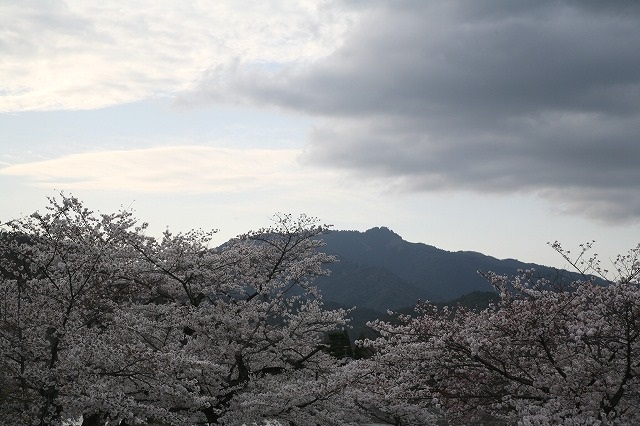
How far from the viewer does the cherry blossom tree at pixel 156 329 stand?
11.5 metres

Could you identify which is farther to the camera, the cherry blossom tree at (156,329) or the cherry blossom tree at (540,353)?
the cherry blossom tree at (156,329)

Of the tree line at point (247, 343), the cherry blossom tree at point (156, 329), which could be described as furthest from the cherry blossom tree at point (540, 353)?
the cherry blossom tree at point (156, 329)

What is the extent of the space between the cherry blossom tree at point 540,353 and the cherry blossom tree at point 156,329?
→ 13.1 feet

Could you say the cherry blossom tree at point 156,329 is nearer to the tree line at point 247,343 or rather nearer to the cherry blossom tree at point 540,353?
the tree line at point 247,343

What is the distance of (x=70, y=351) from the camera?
1071 centimetres

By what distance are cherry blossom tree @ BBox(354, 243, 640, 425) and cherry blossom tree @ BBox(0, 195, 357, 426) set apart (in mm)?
3986

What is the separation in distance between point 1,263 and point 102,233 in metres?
2.62

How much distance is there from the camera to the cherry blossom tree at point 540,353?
33.2 ft

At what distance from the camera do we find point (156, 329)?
1500cm

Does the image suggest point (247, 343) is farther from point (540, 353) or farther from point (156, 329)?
point (540, 353)

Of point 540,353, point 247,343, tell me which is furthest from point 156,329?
point 540,353

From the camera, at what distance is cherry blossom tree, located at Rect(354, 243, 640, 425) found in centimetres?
1011

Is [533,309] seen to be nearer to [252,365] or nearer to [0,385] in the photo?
[252,365]

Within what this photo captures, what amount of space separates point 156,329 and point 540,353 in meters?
9.61
